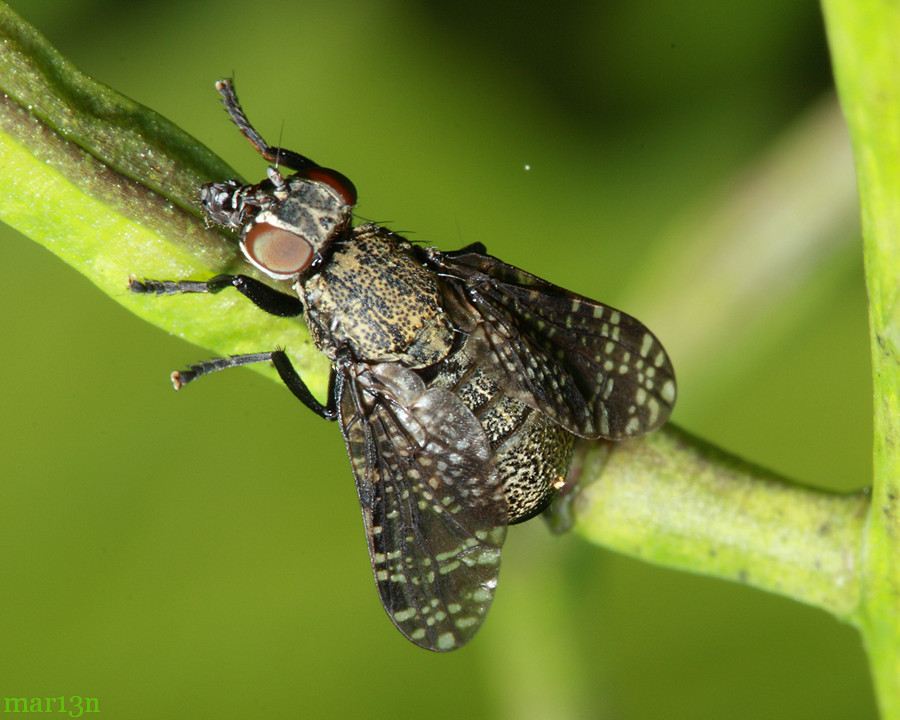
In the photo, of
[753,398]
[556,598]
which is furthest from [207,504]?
[753,398]

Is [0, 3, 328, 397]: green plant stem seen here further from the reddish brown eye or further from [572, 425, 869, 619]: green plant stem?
[572, 425, 869, 619]: green plant stem

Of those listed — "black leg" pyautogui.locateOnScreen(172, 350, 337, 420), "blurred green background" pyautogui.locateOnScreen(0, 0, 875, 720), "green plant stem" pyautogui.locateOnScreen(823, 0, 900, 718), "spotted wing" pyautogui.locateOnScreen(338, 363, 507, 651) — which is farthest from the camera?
"blurred green background" pyautogui.locateOnScreen(0, 0, 875, 720)

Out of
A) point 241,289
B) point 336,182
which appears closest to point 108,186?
point 241,289

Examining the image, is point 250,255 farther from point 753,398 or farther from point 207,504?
point 753,398

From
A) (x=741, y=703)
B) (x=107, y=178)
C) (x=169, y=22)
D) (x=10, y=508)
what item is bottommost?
(x=741, y=703)

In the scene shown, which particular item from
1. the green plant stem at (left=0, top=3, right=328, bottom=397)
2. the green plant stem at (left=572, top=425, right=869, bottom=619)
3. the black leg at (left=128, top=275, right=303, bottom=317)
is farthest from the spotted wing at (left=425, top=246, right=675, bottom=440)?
Answer: the green plant stem at (left=0, top=3, right=328, bottom=397)

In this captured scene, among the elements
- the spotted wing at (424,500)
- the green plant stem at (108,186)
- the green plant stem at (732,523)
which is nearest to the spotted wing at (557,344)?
the spotted wing at (424,500)
